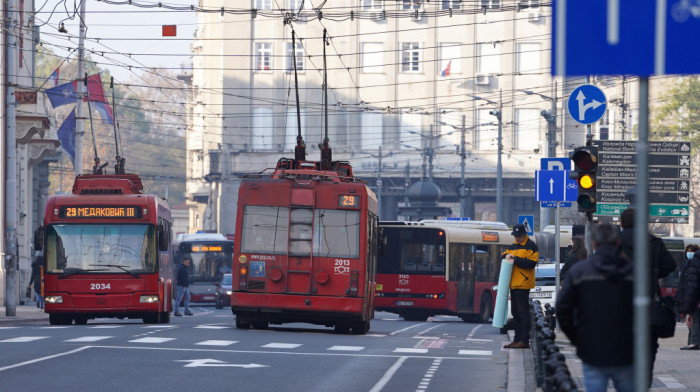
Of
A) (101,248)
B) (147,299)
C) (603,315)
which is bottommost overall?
(147,299)

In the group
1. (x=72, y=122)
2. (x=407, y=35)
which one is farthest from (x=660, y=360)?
(x=407, y=35)

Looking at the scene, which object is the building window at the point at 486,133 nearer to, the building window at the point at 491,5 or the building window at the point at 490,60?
the building window at the point at 490,60

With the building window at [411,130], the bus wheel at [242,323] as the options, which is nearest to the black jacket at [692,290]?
the bus wheel at [242,323]

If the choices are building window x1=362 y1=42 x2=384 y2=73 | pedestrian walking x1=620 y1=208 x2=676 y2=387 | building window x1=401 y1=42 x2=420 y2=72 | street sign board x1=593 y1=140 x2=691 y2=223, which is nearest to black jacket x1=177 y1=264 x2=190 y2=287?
street sign board x1=593 y1=140 x2=691 y2=223

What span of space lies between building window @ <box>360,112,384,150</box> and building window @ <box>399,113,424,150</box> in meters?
1.29

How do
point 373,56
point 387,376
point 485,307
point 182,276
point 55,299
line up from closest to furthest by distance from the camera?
point 387,376 → point 55,299 → point 485,307 → point 182,276 → point 373,56

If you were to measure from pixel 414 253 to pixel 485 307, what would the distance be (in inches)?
110

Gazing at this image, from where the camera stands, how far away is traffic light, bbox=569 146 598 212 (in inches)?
744

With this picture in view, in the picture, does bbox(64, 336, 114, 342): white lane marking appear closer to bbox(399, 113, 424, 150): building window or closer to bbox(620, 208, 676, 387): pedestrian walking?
bbox(620, 208, 676, 387): pedestrian walking

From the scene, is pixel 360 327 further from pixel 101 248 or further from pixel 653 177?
Answer: pixel 653 177

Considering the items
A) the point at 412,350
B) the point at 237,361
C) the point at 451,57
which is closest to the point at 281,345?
the point at 412,350

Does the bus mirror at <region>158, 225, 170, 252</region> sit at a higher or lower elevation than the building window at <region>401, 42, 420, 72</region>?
lower

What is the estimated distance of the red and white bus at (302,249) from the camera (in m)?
25.0

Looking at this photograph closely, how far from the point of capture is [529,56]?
84.3 meters
